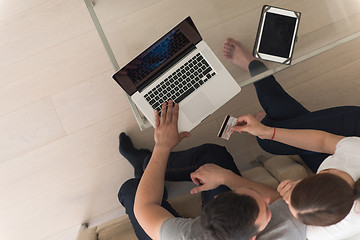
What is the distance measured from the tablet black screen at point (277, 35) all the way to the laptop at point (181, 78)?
0.23 metres

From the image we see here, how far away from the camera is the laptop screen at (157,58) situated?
1.11 m

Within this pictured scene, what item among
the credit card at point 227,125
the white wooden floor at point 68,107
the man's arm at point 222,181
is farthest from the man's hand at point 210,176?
the white wooden floor at point 68,107

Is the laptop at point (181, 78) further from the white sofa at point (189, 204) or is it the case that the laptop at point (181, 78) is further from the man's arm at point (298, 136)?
the white sofa at point (189, 204)

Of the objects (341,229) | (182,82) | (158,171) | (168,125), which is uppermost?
(182,82)

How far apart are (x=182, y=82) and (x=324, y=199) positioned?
64cm

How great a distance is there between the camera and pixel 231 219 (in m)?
0.86

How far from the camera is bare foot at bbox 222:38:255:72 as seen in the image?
1121 millimetres

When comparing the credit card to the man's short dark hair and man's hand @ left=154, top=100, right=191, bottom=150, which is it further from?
the man's short dark hair

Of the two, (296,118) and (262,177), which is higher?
(296,118)

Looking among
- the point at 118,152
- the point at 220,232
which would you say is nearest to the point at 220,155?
the point at 220,232

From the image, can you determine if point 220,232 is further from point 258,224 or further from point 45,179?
point 45,179

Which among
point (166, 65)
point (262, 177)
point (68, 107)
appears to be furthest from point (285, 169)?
point (68, 107)

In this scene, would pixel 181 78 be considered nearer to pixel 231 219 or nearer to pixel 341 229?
pixel 231 219

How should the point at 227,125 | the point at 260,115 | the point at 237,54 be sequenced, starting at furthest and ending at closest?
the point at 260,115
the point at 227,125
the point at 237,54
